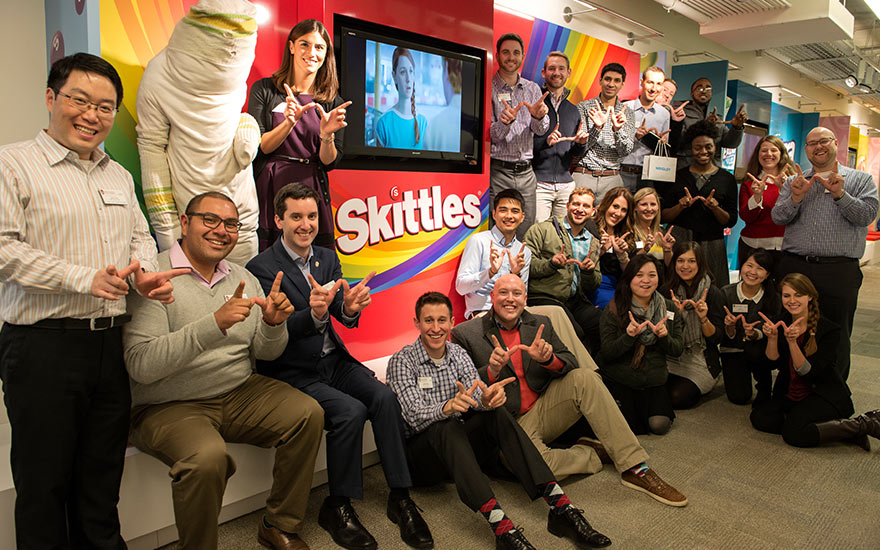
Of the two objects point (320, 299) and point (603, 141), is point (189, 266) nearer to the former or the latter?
point (320, 299)

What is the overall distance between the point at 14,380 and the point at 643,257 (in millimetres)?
3115

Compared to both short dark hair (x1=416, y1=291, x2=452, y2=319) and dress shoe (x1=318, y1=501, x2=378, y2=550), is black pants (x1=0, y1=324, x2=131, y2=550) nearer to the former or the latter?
dress shoe (x1=318, y1=501, x2=378, y2=550)

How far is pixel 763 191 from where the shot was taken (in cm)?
473

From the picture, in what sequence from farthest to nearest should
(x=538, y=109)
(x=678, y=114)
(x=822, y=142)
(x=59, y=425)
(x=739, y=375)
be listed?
(x=678, y=114) < (x=538, y=109) < (x=739, y=375) < (x=822, y=142) < (x=59, y=425)

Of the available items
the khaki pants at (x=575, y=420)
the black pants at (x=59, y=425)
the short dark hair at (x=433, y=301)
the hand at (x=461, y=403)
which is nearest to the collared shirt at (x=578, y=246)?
the khaki pants at (x=575, y=420)

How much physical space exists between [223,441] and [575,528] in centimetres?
143

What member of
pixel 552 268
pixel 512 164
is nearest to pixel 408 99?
pixel 512 164

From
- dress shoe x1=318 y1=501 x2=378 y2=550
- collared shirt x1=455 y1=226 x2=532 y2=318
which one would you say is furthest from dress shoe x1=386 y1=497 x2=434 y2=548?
collared shirt x1=455 y1=226 x2=532 y2=318

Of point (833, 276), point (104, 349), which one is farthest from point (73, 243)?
point (833, 276)

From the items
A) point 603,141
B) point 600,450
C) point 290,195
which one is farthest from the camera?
point 603,141

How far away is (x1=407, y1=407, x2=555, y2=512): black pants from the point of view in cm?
243

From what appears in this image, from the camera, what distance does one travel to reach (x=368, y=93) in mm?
3607

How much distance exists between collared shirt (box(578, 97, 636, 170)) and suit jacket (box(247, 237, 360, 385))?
3.11m

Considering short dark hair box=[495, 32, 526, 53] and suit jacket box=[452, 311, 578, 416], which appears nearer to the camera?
suit jacket box=[452, 311, 578, 416]
